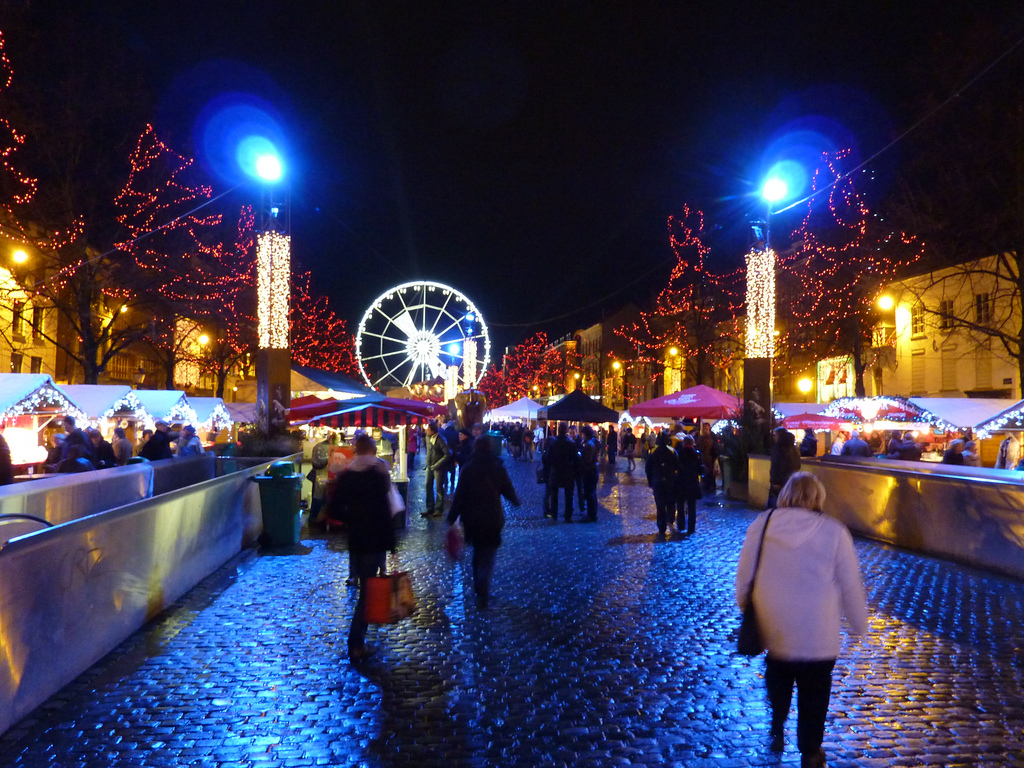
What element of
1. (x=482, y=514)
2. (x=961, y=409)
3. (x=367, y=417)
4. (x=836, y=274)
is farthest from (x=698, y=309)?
(x=482, y=514)

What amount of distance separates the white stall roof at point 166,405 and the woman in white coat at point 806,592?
71.4 feet

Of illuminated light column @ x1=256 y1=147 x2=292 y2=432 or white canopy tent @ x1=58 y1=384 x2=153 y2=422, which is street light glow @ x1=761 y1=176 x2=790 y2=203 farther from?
white canopy tent @ x1=58 y1=384 x2=153 y2=422

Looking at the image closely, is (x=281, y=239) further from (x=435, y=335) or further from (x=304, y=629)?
(x=435, y=335)

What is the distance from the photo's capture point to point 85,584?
227 inches

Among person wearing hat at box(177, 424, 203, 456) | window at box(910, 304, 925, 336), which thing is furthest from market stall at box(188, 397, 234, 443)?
window at box(910, 304, 925, 336)

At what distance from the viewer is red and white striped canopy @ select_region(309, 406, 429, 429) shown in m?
17.4

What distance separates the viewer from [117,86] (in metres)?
24.2

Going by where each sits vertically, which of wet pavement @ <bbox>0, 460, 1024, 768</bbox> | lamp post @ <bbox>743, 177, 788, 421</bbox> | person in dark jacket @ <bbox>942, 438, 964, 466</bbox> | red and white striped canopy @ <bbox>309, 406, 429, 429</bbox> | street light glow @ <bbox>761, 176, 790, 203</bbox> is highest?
street light glow @ <bbox>761, 176, 790, 203</bbox>

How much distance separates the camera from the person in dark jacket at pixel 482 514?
798cm

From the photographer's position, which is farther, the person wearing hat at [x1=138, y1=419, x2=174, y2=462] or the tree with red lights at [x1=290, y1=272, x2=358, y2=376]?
the tree with red lights at [x1=290, y1=272, x2=358, y2=376]

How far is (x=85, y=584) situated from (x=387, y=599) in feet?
6.90

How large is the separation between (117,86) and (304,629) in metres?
22.5

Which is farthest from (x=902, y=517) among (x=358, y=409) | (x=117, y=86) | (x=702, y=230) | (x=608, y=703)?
(x=702, y=230)

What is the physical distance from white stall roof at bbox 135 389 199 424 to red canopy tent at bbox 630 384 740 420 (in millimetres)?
13317
